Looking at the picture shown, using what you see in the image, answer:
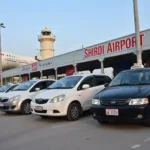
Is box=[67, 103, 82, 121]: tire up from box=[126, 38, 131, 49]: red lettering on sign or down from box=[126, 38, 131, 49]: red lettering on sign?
down

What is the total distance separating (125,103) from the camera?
22.3 feet

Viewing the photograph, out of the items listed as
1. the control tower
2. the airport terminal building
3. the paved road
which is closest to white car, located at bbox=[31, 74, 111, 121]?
the paved road

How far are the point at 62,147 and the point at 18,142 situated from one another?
1266 mm

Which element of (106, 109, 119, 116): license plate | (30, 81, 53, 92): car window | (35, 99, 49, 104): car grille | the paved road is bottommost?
the paved road

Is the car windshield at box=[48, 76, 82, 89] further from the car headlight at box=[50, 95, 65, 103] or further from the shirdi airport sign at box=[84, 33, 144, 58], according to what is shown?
the shirdi airport sign at box=[84, 33, 144, 58]

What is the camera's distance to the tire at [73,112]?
909 centimetres

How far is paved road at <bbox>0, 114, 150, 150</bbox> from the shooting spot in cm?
583

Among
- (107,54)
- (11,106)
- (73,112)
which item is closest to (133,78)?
(73,112)

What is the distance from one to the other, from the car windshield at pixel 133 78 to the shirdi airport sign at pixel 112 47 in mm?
9501

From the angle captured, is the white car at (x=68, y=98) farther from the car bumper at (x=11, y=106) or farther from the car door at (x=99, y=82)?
the car bumper at (x=11, y=106)

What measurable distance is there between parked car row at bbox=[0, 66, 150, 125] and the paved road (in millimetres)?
355

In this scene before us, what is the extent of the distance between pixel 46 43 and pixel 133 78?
5336cm

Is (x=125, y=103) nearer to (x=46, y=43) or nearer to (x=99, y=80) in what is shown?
(x=99, y=80)

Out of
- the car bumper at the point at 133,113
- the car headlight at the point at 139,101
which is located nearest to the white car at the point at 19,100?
the car bumper at the point at 133,113
